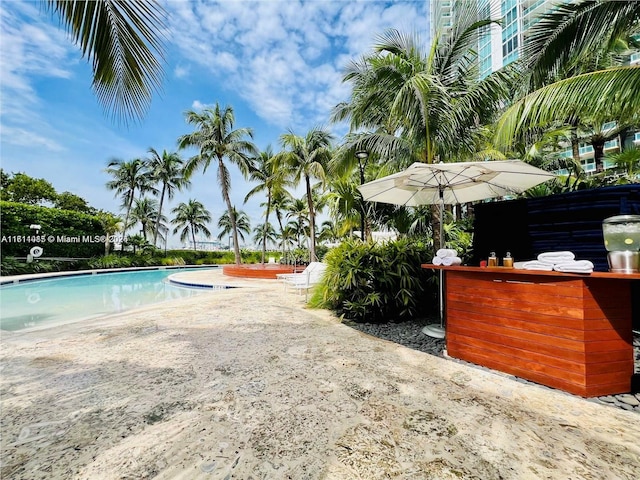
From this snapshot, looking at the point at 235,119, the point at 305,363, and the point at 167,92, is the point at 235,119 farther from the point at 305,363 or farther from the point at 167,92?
the point at 305,363

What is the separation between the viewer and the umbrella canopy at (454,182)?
345cm

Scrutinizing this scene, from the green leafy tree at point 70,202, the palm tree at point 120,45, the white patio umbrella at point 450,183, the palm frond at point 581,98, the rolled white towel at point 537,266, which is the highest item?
the green leafy tree at point 70,202

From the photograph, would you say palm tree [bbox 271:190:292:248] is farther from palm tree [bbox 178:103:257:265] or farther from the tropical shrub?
the tropical shrub

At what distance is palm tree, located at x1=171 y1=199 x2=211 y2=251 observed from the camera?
109 feet

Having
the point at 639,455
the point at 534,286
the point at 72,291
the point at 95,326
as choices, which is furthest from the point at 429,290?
the point at 72,291

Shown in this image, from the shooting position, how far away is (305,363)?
10.2 ft

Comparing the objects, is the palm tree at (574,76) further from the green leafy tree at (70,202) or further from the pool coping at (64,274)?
the green leafy tree at (70,202)

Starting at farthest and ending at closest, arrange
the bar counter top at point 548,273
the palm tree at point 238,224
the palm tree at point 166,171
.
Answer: the palm tree at point 238,224
the palm tree at point 166,171
the bar counter top at point 548,273

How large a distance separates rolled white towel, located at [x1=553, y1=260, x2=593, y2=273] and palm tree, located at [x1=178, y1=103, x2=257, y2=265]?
15571 millimetres

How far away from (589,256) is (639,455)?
238 cm

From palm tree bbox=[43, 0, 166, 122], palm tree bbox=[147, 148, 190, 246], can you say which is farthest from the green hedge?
palm tree bbox=[43, 0, 166, 122]

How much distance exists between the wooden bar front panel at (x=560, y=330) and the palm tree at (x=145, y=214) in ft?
101

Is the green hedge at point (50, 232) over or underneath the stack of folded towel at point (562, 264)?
over

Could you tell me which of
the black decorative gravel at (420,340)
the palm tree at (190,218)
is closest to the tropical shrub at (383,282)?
the black decorative gravel at (420,340)
